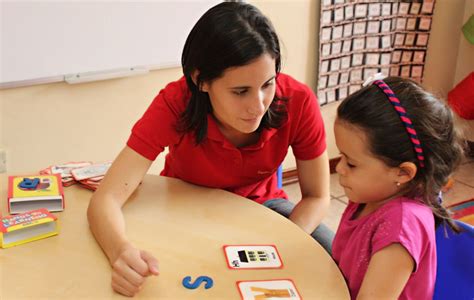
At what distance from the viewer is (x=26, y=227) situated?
115 cm

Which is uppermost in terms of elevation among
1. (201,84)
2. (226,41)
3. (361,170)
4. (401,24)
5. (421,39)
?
(226,41)

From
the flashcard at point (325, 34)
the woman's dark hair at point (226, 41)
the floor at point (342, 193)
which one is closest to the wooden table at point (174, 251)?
the woman's dark hair at point (226, 41)

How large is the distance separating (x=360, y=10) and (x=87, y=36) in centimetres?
150

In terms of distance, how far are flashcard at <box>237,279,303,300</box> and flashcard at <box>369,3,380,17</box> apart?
7.26 ft

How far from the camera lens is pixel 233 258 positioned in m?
1.09

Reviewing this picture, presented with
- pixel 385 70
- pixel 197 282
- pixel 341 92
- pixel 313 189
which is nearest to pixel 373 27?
pixel 385 70

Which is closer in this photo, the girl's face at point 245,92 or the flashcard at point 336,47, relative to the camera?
the girl's face at point 245,92

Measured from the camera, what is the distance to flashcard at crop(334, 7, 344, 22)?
274cm

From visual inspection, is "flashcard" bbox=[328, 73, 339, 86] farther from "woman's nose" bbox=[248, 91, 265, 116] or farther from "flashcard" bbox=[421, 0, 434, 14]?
"woman's nose" bbox=[248, 91, 265, 116]

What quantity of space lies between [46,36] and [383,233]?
1580 mm

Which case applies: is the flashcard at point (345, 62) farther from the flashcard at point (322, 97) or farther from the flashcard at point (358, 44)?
the flashcard at point (322, 97)

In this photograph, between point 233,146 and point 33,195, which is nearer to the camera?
point 33,195

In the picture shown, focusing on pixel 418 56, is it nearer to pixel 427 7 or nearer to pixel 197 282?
pixel 427 7

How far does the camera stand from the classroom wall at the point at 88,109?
6.89ft
